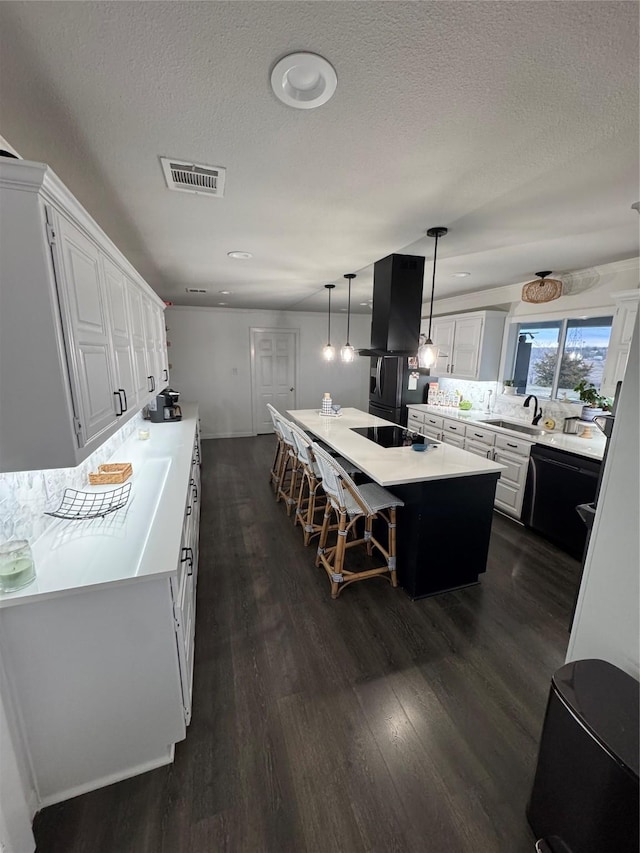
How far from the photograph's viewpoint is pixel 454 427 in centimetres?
430

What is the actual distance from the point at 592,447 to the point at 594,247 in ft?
5.38

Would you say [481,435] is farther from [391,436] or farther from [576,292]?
[576,292]

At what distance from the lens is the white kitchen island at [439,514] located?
2.27 meters

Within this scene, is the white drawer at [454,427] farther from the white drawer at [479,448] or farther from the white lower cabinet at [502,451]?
the white drawer at [479,448]

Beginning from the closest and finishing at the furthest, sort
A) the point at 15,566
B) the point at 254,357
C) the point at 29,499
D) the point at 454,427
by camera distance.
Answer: the point at 15,566 < the point at 29,499 < the point at 454,427 < the point at 254,357

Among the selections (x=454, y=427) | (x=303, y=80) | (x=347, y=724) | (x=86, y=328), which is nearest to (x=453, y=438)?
(x=454, y=427)

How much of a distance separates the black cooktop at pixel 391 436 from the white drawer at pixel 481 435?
1027 millimetres

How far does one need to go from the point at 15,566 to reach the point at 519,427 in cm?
437

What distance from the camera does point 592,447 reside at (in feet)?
9.62

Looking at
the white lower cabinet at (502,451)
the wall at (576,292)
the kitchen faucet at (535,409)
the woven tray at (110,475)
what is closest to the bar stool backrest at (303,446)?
the woven tray at (110,475)

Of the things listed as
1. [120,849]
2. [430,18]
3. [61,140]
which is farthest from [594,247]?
[120,849]

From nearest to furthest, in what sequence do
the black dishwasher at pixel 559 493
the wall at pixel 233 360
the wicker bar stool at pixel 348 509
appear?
the wicker bar stool at pixel 348 509 < the black dishwasher at pixel 559 493 < the wall at pixel 233 360

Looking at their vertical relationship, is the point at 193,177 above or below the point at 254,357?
above

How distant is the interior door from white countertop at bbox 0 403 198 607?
4458 millimetres
